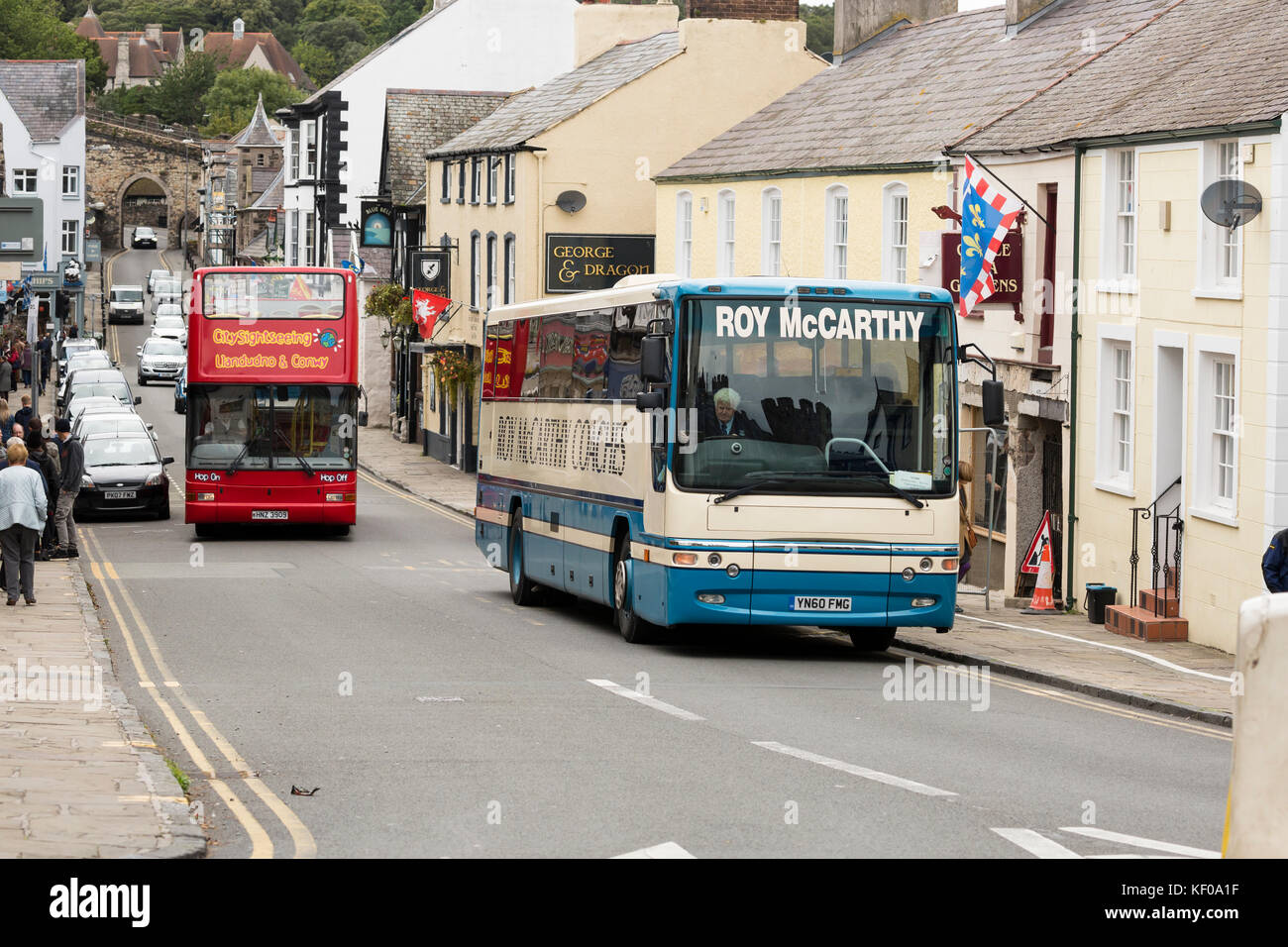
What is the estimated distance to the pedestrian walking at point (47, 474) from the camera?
2489 centimetres

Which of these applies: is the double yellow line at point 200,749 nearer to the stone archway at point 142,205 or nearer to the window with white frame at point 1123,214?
the window with white frame at point 1123,214

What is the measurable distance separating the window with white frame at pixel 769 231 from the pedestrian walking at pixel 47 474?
12.9m

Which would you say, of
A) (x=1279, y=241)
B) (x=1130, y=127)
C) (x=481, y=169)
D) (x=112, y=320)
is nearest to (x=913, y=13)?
(x=481, y=169)

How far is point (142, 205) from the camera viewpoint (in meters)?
134

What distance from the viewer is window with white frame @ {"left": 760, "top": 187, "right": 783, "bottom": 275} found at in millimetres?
32787

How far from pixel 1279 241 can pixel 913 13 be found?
21818mm

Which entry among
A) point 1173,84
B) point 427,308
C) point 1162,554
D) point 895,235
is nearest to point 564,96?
point 427,308

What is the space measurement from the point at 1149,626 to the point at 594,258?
26.0m

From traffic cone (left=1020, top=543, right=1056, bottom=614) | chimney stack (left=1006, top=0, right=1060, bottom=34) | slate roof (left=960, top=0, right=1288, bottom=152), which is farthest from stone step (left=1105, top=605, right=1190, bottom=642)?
chimney stack (left=1006, top=0, right=1060, bottom=34)

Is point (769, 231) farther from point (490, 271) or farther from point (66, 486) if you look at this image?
point (490, 271)

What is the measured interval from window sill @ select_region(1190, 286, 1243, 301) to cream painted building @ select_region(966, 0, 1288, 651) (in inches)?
1.0

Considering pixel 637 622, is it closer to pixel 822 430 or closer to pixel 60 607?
pixel 822 430

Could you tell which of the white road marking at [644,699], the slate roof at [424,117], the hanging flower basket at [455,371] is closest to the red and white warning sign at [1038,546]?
the white road marking at [644,699]
